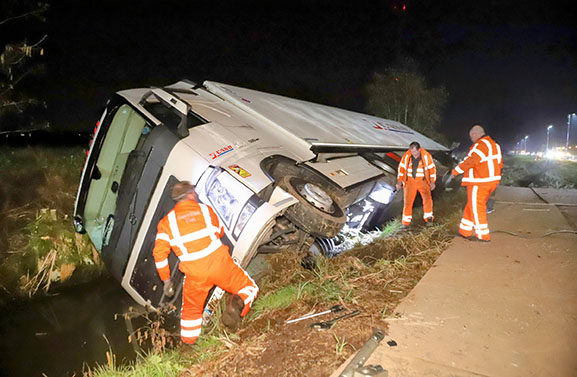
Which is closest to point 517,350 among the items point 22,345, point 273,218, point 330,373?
point 330,373

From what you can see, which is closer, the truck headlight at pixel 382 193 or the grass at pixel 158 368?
the grass at pixel 158 368

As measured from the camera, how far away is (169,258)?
2.90 m

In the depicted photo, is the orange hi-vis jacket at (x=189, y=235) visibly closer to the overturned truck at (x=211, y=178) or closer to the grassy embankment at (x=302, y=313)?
the overturned truck at (x=211, y=178)

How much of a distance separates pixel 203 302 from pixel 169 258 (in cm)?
51

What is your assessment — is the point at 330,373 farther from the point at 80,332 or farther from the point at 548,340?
the point at 80,332

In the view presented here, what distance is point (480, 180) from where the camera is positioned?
384 centimetres

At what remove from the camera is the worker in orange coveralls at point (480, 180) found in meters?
3.81

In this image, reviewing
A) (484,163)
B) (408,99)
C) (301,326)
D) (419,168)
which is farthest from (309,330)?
(408,99)

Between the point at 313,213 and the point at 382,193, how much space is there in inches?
90.7

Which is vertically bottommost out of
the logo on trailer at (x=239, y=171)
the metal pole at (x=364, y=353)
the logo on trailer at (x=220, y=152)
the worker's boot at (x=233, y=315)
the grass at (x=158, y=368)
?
the grass at (x=158, y=368)

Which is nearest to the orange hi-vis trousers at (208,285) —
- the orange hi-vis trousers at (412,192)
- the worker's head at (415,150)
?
the orange hi-vis trousers at (412,192)

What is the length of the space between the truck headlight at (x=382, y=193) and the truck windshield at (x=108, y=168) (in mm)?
3043

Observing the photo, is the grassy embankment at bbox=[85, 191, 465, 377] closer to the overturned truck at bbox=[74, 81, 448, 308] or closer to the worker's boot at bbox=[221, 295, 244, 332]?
the worker's boot at bbox=[221, 295, 244, 332]

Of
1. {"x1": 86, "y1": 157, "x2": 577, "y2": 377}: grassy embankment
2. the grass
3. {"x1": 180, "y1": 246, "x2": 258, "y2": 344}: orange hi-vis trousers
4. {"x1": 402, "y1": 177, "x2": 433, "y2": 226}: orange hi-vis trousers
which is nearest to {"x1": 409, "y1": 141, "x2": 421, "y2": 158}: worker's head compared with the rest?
{"x1": 402, "y1": 177, "x2": 433, "y2": 226}: orange hi-vis trousers
